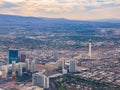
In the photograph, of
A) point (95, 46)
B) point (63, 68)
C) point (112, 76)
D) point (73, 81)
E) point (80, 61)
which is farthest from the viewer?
point (95, 46)

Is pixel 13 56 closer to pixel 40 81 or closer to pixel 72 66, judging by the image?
pixel 72 66

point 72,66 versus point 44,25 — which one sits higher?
point 44,25

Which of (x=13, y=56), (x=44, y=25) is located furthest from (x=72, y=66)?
(x=44, y=25)

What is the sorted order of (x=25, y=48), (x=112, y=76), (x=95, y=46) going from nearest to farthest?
(x=112, y=76) < (x=25, y=48) < (x=95, y=46)

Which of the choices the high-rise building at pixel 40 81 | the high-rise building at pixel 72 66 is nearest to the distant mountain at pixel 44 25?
the high-rise building at pixel 72 66

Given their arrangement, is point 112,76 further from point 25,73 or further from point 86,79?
point 25,73

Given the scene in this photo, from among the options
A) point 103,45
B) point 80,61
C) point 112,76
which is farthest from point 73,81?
point 103,45

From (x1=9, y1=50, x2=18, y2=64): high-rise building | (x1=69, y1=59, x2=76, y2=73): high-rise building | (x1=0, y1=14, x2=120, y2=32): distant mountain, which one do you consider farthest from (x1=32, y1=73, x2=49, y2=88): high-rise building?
(x1=0, y1=14, x2=120, y2=32): distant mountain

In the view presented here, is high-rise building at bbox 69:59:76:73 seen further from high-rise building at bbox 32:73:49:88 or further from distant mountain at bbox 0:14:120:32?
distant mountain at bbox 0:14:120:32

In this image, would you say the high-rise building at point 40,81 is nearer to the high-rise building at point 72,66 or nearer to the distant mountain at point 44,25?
the high-rise building at point 72,66

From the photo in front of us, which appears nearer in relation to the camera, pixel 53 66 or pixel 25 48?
pixel 53 66

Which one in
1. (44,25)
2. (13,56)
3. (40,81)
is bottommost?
(40,81)
